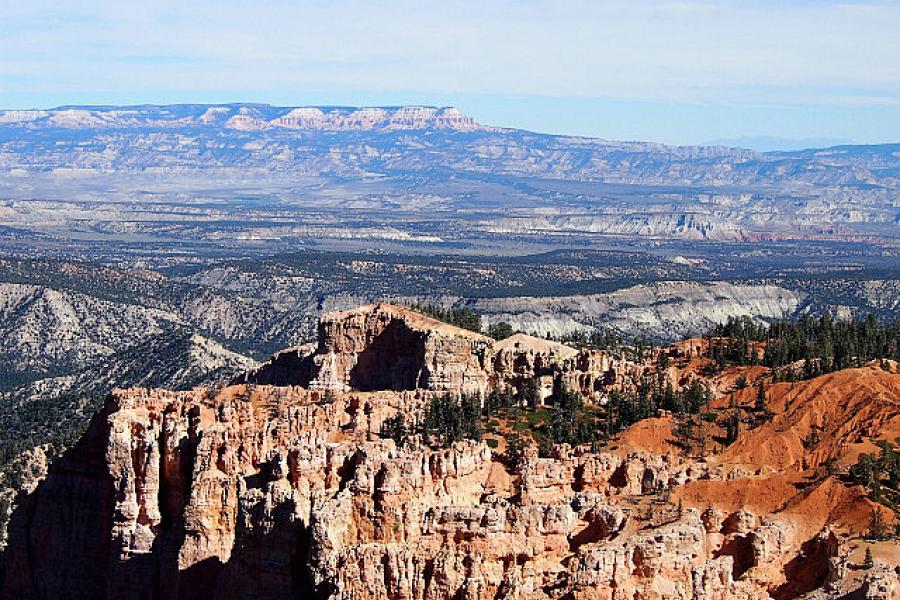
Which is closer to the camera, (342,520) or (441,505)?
(342,520)

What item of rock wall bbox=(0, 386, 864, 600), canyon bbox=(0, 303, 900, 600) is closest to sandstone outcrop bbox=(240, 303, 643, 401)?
canyon bbox=(0, 303, 900, 600)

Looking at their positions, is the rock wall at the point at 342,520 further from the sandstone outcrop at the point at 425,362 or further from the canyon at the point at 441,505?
the sandstone outcrop at the point at 425,362

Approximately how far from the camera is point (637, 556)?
50.2 m

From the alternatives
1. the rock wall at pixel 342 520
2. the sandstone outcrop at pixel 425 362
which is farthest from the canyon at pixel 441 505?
the sandstone outcrop at pixel 425 362

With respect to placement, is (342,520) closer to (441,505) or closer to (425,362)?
(441,505)

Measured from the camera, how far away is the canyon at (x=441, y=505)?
52688mm

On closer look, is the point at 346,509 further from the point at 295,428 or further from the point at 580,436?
the point at 580,436

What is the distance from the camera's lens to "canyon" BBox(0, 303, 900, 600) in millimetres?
52688

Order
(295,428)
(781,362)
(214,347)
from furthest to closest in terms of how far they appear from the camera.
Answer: (214,347) < (781,362) < (295,428)

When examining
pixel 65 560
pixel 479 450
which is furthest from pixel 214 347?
pixel 479 450

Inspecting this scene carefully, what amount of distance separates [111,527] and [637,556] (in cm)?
3418

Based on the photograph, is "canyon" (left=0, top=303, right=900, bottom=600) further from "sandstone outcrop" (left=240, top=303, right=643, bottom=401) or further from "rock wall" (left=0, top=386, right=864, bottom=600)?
"sandstone outcrop" (left=240, top=303, right=643, bottom=401)

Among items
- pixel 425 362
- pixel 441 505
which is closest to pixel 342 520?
pixel 441 505

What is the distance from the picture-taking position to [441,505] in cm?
5897
